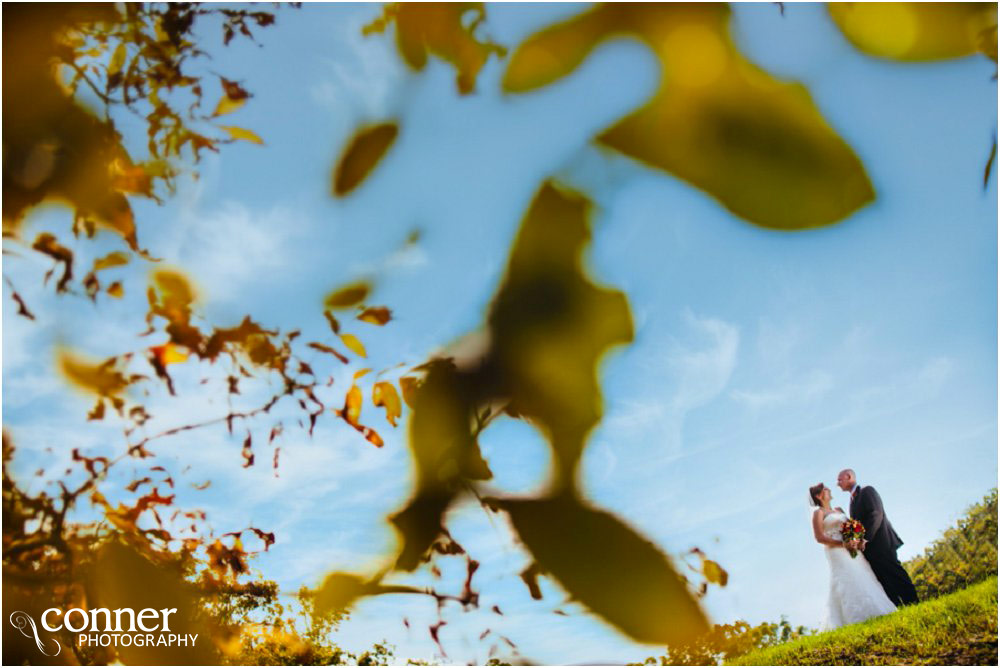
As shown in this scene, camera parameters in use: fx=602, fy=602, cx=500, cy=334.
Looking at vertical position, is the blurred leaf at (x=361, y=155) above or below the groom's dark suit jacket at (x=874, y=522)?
above

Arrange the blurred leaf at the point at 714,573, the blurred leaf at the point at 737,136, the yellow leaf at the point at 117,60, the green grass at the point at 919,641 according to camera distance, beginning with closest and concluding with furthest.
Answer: the blurred leaf at the point at 737,136, the blurred leaf at the point at 714,573, the green grass at the point at 919,641, the yellow leaf at the point at 117,60

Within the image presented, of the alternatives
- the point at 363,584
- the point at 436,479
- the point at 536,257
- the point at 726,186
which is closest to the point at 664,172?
the point at 726,186

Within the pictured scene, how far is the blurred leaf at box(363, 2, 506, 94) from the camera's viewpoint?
123cm

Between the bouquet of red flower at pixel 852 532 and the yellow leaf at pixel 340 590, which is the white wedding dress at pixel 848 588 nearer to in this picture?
the bouquet of red flower at pixel 852 532

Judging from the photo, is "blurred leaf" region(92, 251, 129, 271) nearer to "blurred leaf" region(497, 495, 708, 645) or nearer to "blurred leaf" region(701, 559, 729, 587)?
"blurred leaf" region(497, 495, 708, 645)

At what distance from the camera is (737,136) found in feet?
3.25

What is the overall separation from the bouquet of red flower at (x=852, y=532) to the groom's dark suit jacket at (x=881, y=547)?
0.05 ft

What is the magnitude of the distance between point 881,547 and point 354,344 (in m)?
1.55

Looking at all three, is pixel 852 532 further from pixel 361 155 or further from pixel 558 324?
pixel 361 155

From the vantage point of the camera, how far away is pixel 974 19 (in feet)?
3.39

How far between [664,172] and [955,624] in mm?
1162

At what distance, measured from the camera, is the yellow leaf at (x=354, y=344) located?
125 centimetres

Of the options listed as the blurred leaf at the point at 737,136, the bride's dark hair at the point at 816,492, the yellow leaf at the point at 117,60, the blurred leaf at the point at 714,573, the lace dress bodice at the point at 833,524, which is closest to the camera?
the blurred leaf at the point at 737,136

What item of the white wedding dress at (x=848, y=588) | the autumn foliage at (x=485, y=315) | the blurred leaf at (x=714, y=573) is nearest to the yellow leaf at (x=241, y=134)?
the autumn foliage at (x=485, y=315)
